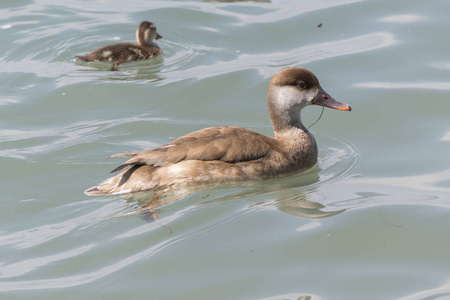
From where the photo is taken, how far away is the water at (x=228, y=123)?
472cm

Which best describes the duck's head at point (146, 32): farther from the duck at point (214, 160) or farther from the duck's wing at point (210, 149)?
the duck's wing at point (210, 149)

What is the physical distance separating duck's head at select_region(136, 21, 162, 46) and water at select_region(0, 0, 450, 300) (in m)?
0.26

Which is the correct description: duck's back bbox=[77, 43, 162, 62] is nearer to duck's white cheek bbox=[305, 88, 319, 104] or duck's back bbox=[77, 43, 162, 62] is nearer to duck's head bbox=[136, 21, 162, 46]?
duck's head bbox=[136, 21, 162, 46]

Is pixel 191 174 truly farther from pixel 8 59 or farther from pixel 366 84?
pixel 8 59

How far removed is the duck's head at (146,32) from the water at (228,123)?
0.26m

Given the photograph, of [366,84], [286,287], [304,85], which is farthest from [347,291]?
[366,84]

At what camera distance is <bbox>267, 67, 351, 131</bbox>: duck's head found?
6.47m

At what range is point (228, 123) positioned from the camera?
7.41 metres

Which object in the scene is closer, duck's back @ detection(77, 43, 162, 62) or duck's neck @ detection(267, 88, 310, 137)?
duck's neck @ detection(267, 88, 310, 137)

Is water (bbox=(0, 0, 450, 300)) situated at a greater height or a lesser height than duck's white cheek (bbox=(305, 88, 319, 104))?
lesser

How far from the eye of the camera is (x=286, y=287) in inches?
178

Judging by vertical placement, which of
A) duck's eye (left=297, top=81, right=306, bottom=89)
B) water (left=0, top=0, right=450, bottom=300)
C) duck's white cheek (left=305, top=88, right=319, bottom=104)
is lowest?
water (left=0, top=0, right=450, bottom=300)

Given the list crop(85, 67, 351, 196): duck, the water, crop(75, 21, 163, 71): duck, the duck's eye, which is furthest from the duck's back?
the duck's eye

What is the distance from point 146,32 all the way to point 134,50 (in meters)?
0.33
